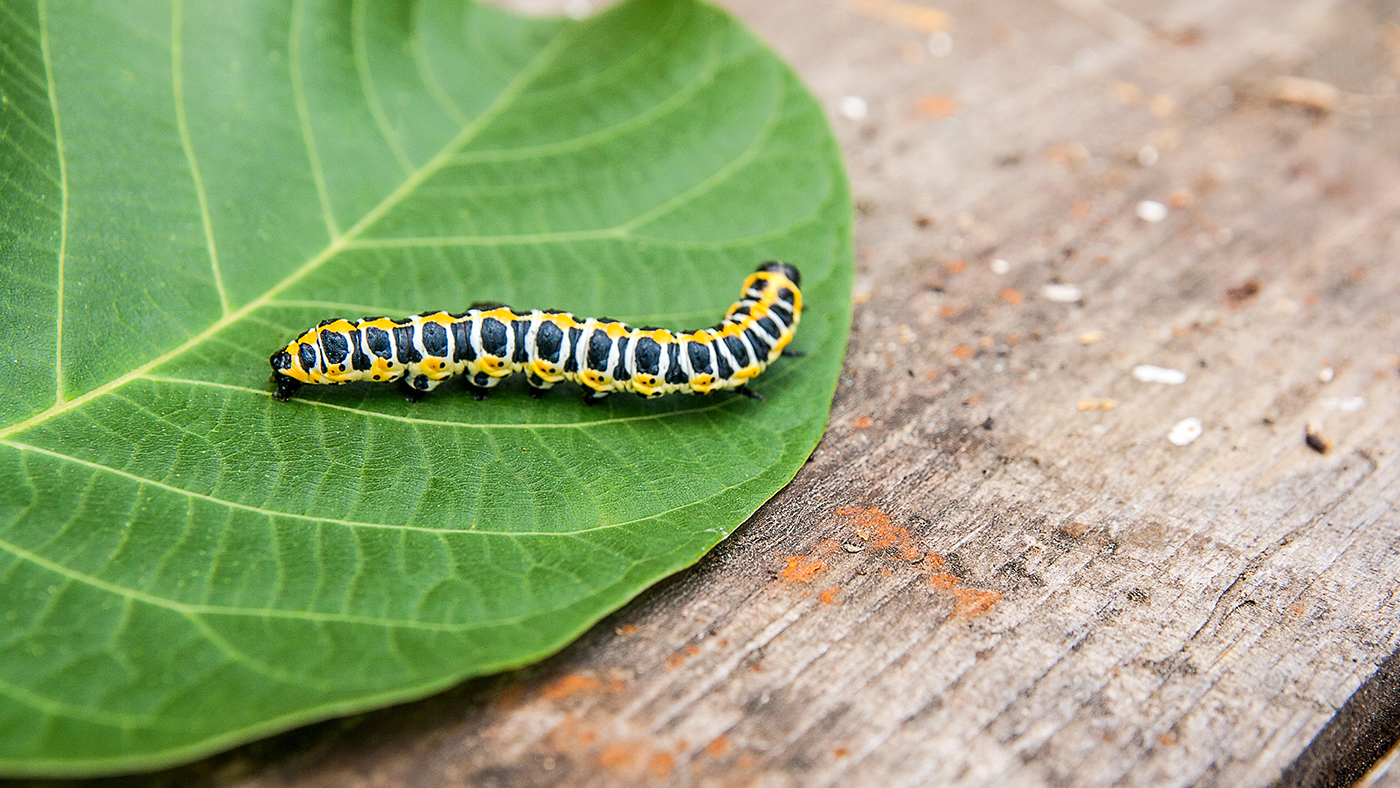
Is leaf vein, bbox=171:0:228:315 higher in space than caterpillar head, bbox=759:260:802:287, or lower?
higher

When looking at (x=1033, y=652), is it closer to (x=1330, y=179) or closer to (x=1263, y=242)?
(x=1263, y=242)

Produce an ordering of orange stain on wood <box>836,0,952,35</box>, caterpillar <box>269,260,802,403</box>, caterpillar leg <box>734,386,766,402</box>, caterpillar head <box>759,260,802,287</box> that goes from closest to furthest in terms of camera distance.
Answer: caterpillar <box>269,260,802,403</box> < caterpillar leg <box>734,386,766,402</box> < caterpillar head <box>759,260,802,287</box> < orange stain on wood <box>836,0,952,35</box>

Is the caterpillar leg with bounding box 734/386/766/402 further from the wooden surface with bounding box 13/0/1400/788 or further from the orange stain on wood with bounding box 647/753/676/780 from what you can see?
the orange stain on wood with bounding box 647/753/676/780

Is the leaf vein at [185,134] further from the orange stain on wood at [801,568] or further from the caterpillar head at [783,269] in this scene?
the orange stain on wood at [801,568]

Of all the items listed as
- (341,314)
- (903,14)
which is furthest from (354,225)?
(903,14)

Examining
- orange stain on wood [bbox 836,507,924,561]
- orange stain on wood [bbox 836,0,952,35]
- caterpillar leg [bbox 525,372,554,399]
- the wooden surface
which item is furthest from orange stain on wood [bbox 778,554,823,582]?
orange stain on wood [bbox 836,0,952,35]

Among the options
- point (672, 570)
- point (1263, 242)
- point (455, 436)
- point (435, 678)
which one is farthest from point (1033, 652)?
point (1263, 242)
